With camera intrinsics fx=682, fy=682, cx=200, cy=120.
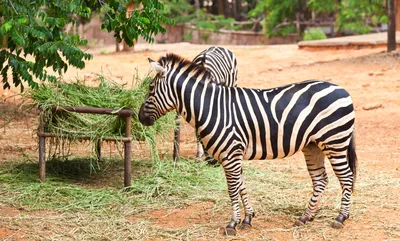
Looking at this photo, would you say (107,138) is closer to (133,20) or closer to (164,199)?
(164,199)

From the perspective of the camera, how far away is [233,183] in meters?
6.07

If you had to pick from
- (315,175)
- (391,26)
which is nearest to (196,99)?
(315,175)

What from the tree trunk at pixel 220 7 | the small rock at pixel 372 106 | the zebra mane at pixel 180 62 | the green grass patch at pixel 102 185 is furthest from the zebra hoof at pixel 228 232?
the tree trunk at pixel 220 7

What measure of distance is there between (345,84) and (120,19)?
9.84 m

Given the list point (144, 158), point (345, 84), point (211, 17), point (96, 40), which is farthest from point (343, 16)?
point (144, 158)

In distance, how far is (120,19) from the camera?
664 centimetres

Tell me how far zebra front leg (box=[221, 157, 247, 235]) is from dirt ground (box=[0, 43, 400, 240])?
0.45 feet

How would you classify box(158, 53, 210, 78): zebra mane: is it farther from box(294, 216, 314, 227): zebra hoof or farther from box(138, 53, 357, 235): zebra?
box(294, 216, 314, 227): zebra hoof

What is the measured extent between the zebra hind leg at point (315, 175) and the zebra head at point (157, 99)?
137 centimetres

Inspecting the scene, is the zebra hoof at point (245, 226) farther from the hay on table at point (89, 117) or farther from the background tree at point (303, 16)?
the background tree at point (303, 16)

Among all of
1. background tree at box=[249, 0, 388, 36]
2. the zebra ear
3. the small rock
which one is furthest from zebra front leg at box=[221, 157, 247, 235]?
background tree at box=[249, 0, 388, 36]

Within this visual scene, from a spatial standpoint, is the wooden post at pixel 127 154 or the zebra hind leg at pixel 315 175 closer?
the zebra hind leg at pixel 315 175

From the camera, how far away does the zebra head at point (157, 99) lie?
6.21 m

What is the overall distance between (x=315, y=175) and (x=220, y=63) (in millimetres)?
3674
